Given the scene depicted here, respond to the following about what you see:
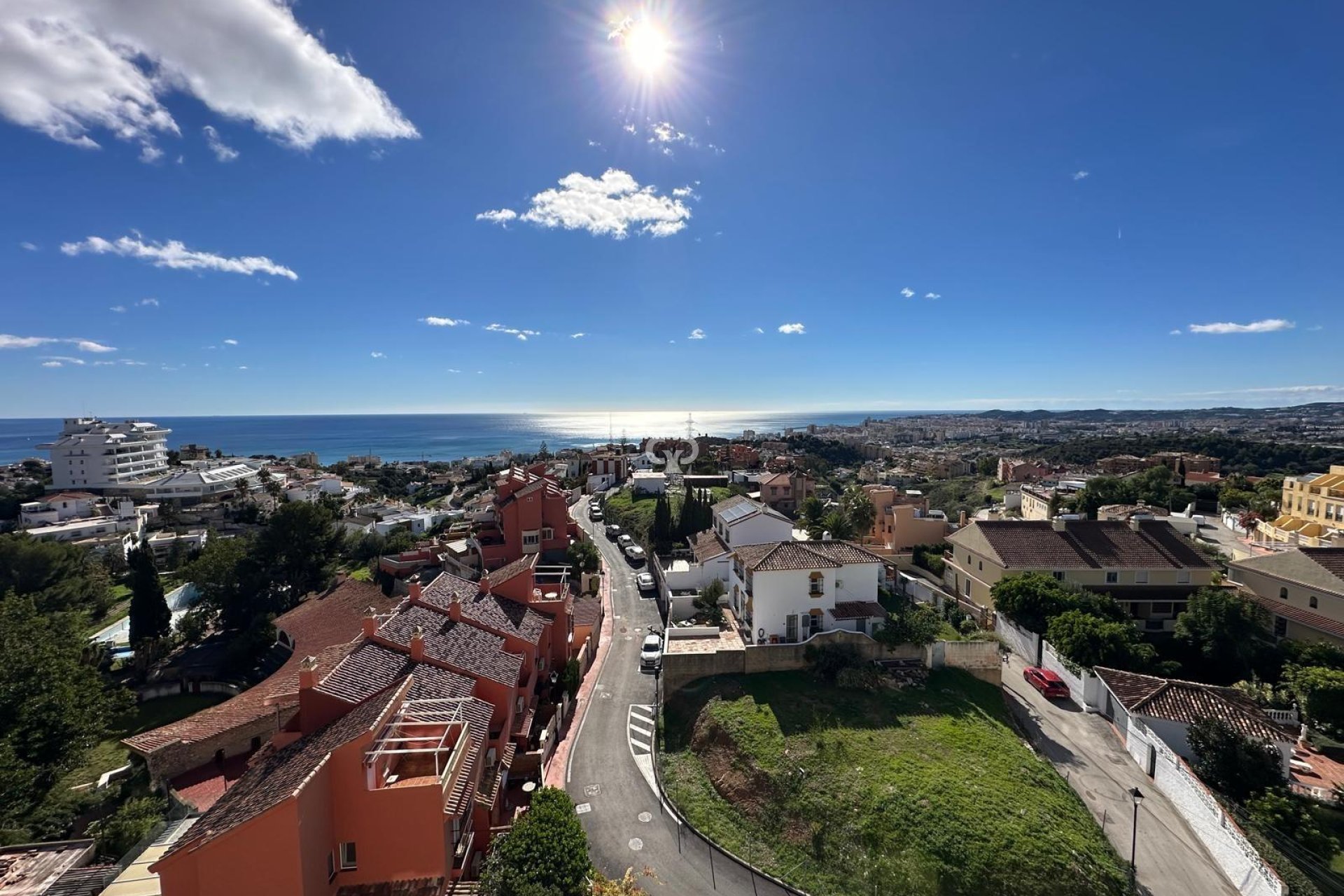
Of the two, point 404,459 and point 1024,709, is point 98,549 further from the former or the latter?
point 404,459

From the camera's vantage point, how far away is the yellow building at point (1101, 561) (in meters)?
30.5

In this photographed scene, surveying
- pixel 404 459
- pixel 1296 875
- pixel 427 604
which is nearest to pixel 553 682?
pixel 427 604

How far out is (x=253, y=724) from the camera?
22109mm

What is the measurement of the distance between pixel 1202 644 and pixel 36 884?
45.3m

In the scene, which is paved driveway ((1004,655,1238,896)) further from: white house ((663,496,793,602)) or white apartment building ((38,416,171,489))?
white apartment building ((38,416,171,489))

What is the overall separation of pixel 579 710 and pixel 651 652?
5.27 meters

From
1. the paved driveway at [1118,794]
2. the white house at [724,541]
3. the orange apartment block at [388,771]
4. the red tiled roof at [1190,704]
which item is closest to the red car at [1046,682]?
the paved driveway at [1118,794]

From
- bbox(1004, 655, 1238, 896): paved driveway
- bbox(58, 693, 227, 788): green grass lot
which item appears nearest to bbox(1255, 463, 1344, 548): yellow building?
bbox(1004, 655, 1238, 896): paved driveway

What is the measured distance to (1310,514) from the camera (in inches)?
1750

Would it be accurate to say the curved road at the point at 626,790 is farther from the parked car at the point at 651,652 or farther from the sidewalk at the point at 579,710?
the parked car at the point at 651,652

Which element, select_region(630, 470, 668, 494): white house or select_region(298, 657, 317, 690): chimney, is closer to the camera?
select_region(298, 657, 317, 690): chimney

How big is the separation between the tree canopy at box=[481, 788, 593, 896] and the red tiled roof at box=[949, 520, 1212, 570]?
29155 mm

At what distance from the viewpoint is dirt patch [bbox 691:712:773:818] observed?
58.5 ft

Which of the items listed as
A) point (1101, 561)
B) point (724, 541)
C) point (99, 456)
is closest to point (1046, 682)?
point (1101, 561)
